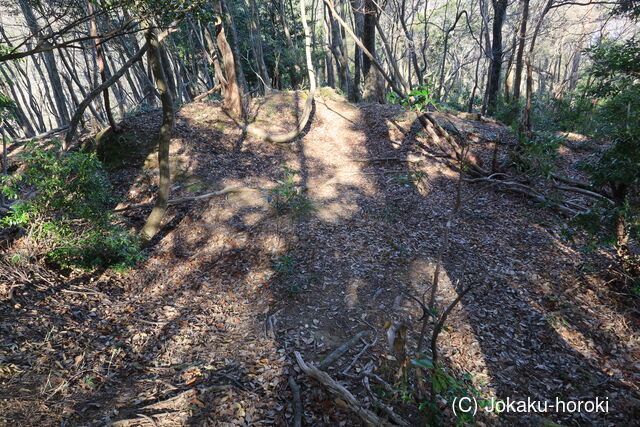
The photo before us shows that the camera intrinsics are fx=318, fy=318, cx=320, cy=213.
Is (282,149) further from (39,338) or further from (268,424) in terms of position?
(268,424)

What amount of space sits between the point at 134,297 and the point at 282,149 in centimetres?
782

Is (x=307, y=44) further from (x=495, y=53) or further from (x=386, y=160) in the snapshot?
(x=495, y=53)

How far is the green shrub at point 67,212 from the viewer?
5453 mm

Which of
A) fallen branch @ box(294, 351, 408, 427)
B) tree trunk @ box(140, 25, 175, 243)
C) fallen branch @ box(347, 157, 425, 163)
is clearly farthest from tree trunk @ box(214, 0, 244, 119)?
fallen branch @ box(294, 351, 408, 427)

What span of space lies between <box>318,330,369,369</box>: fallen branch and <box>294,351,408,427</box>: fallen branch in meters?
0.25

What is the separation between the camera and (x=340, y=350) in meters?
4.37

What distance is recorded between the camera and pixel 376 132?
13062 millimetres

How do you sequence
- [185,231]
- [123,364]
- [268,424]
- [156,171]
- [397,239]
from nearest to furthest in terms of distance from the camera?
[268,424], [123,364], [397,239], [185,231], [156,171]

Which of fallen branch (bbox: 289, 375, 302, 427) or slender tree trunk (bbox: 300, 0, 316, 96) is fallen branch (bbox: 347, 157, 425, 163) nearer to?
slender tree trunk (bbox: 300, 0, 316, 96)

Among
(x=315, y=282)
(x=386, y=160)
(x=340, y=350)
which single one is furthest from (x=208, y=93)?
(x=340, y=350)

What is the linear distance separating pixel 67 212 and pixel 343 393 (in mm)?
5743

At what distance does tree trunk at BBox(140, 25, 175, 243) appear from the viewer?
22.2ft

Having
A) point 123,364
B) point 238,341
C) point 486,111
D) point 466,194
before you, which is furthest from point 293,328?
point 486,111

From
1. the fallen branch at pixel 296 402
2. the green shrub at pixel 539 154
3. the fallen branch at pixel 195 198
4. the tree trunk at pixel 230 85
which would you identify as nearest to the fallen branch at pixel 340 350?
the fallen branch at pixel 296 402
